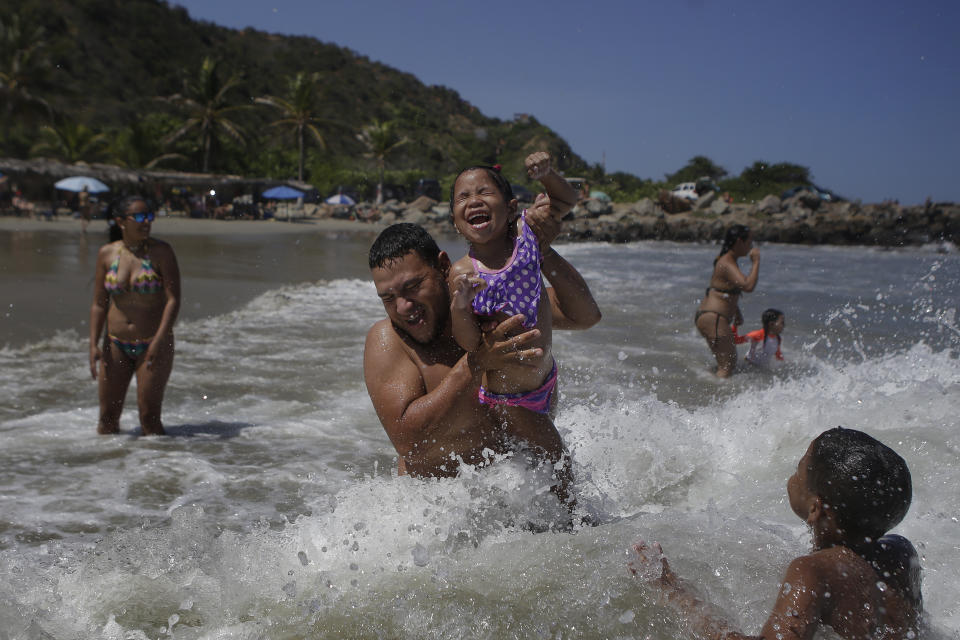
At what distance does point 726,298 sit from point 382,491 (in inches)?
229

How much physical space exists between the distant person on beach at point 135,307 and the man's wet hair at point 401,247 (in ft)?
9.92

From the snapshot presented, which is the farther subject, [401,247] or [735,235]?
[735,235]

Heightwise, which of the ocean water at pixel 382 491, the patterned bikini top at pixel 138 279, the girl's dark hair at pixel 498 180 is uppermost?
the girl's dark hair at pixel 498 180

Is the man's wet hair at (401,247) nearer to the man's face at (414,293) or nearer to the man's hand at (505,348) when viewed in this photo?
the man's face at (414,293)

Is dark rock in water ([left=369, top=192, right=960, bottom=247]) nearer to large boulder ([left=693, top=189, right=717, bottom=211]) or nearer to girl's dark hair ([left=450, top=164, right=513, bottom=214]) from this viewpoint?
large boulder ([left=693, top=189, right=717, bottom=211])

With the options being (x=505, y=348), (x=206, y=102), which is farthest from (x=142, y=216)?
(x=206, y=102)

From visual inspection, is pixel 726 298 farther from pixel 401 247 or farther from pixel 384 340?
pixel 401 247

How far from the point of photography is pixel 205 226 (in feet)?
98.8

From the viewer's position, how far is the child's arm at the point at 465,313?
2.44m

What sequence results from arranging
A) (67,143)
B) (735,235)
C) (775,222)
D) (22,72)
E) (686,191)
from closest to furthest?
(735,235) → (22,72) → (67,143) → (775,222) → (686,191)

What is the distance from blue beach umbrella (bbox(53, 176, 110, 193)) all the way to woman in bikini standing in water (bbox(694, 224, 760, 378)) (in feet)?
91.9

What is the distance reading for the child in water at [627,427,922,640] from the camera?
2145 millimetres

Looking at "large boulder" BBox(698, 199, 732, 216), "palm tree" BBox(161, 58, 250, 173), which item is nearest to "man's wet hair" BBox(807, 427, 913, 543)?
"large boulder" BBox(698, 199, 732, 216)

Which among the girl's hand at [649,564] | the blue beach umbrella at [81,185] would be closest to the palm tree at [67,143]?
the blue beach umbrella at [81,185]
